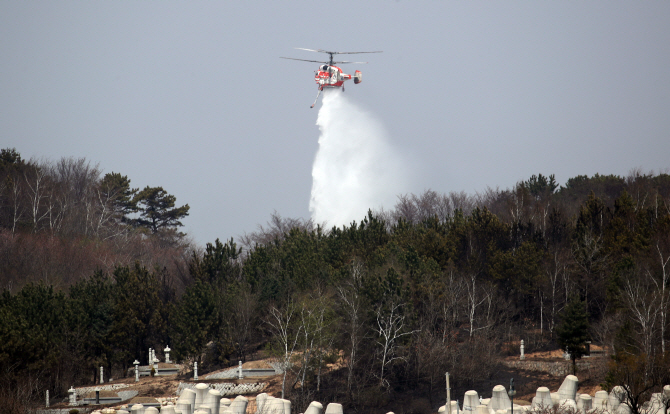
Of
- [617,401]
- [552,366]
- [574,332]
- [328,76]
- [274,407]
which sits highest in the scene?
[328,76]

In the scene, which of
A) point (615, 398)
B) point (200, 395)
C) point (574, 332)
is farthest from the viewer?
point (574, 332)

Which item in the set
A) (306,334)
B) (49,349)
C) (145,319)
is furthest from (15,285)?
(306,334)

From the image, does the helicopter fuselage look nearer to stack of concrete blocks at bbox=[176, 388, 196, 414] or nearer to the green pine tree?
the green pine tree

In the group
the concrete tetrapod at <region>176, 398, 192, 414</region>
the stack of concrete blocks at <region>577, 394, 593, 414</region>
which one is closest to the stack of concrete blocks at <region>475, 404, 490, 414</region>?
the stack of concrete blocks at <region>577, 394, 593, 414</region>

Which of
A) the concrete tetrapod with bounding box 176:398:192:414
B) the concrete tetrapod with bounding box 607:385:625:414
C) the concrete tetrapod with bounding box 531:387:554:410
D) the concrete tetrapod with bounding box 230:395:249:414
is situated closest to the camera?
the concrete tetrapod with bounding box 176:398:192:414

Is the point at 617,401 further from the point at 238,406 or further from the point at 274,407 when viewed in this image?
the point at 238,406

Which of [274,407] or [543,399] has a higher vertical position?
[274,407]

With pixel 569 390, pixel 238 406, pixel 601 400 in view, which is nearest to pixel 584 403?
pixel 601 400

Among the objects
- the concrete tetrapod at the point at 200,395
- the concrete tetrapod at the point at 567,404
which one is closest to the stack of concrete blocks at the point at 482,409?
the concrete tetrapod at the point at 567,404

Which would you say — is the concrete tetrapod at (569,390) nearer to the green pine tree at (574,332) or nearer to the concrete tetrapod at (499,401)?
the concrete tetrapod at (499,401)

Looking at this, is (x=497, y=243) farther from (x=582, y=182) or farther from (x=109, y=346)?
Result: (x=582, y=182)

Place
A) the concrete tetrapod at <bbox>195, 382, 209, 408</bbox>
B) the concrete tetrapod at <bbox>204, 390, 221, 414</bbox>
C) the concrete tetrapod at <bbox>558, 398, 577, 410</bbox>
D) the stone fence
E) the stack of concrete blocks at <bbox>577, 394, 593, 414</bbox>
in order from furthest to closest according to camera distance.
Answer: the stone fence, the stack of concrete blocks at <bbox>577, 394, 593, 414</bbox>, the concrete tetrapod at <bbox>558, 398, 577, 410</bbox>, the concrete tetrapod at <bbox>195, 382, 209, 408</bbox>, the concrete tetrapod at <bbox>204, 390, 221, 414</bbox>

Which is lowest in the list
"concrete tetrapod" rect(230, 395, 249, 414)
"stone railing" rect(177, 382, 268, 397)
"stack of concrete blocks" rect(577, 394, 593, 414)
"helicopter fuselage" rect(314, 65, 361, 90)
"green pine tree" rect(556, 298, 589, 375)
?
"stone railing" rect(177, 382, 268, 397)

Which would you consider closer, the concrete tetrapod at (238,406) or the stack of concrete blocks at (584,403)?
the concrete tetrapod at (238,406)
